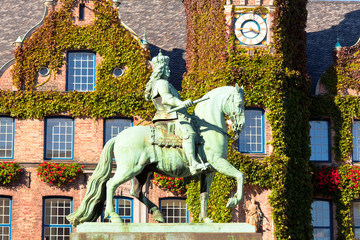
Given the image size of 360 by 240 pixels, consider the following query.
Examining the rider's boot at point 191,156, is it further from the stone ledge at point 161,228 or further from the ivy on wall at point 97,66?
the ivy on wall at point 97,66

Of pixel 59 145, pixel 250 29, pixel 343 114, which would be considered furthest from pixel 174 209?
pixel 343 114

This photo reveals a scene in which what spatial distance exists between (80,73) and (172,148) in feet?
52.9

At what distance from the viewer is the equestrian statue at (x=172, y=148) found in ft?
63.4

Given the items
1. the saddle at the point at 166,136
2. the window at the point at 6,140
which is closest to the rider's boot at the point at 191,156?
the saddle at the point at 166,136

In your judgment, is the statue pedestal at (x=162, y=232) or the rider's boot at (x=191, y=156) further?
the rider's boot at (x=191, y=156)

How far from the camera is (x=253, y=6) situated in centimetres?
3366

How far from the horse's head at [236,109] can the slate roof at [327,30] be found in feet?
55.7

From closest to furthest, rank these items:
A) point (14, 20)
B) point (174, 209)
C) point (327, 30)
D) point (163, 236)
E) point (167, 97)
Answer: point (163, 236) < point (167, 97) < point (174, 209) < point (327, 30) < point (14, 20)

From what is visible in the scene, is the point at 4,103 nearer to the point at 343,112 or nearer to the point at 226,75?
the point at 226,75

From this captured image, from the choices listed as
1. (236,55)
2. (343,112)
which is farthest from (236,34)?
(343,112)

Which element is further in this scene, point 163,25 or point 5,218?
point 163,25

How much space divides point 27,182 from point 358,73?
44.9ft

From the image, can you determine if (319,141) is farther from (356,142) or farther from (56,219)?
(56,219)

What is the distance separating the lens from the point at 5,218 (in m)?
33.8
